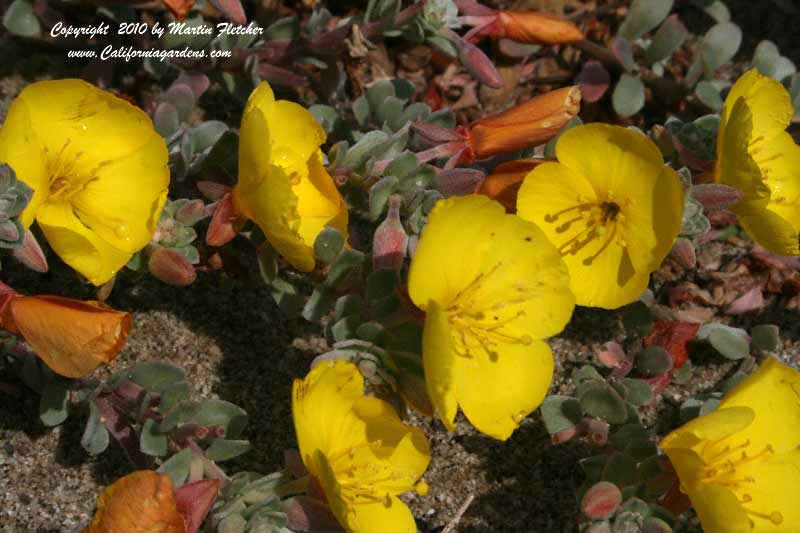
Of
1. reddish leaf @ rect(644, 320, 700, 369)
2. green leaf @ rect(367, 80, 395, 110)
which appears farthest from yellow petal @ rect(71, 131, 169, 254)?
reddish leaf @ rect(644, 320, 700, 369)

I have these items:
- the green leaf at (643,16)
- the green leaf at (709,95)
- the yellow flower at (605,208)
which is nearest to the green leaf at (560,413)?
the yellow flower at (605,208)

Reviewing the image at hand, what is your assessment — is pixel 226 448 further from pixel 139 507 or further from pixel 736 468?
pixel 736 468

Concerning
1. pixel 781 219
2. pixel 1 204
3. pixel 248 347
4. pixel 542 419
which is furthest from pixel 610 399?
pixel 1 204

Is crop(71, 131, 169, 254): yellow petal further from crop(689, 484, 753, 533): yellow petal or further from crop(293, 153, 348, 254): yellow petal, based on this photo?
crop(689, 484, 753, 533): yellow petal

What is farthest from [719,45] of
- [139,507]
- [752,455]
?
[139,507]

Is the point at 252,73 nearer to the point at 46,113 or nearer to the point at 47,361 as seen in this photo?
the point at 46,113

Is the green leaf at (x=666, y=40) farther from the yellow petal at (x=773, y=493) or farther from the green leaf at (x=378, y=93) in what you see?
the yellow petal at (x=773, y=493)
